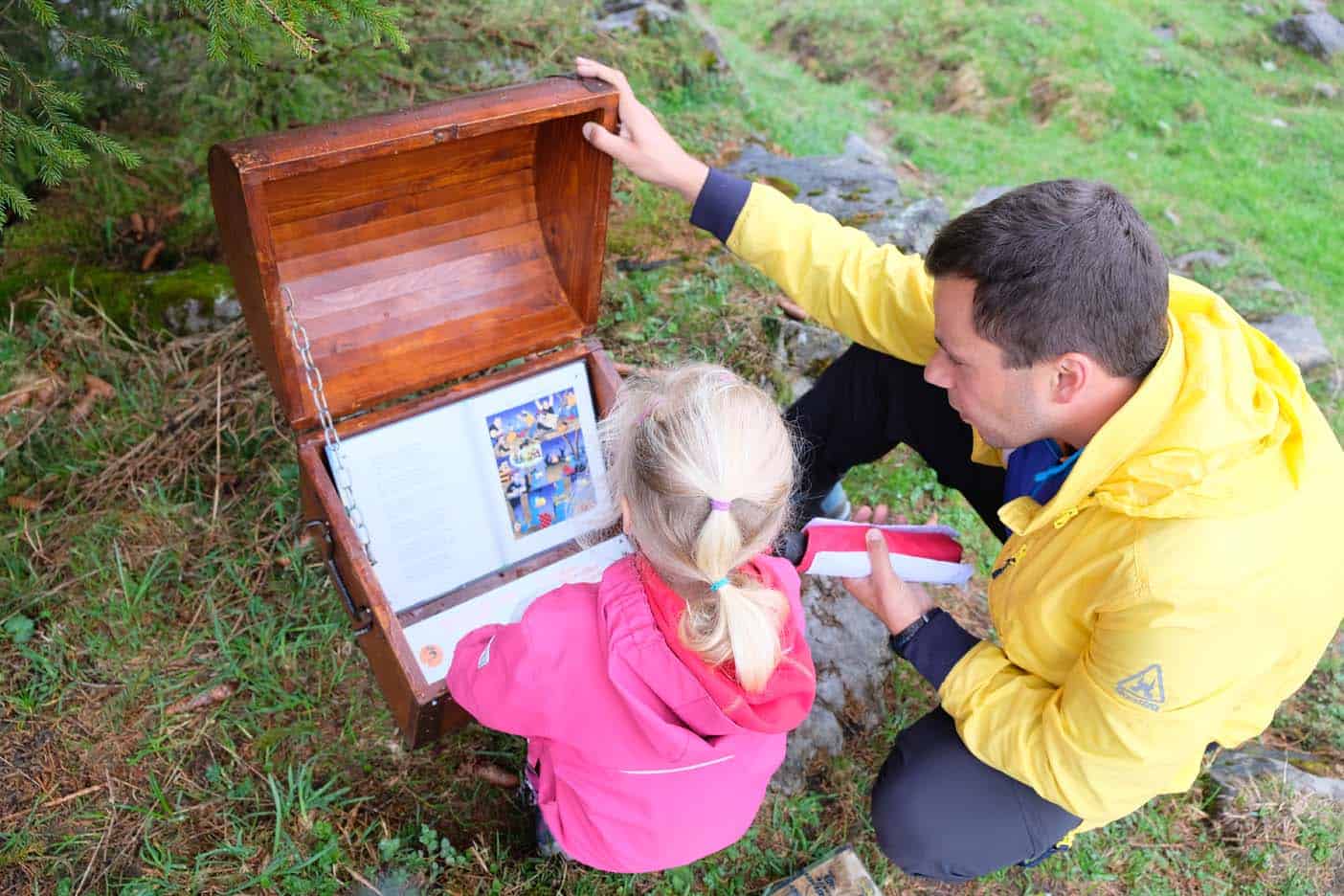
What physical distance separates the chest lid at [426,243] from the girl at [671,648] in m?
0.74

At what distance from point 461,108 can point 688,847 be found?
165cm

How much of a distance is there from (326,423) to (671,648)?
116cm

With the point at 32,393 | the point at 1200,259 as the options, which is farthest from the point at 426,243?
the point at 1200,259

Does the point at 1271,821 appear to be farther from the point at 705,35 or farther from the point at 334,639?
the point at 705,35

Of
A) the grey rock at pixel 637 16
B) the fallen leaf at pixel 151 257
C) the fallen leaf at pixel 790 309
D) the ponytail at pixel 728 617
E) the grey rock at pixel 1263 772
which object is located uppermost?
the ponytail at pixel 728 617

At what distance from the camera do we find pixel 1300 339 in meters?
4.93

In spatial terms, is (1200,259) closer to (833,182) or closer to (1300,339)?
(1300,339)

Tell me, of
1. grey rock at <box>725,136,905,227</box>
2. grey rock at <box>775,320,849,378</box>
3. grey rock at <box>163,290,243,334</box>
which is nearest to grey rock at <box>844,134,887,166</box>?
grey rock at <box>725,136,905,227</box>

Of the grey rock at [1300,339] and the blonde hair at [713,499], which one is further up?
the blonde hair at [713,499]

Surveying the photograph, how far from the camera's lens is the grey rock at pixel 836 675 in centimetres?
266

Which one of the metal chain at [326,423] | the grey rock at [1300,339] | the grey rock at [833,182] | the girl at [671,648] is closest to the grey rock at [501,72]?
the grey rock at [833,182]

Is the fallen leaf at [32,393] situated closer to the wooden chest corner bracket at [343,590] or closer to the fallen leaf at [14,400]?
the fallen leaf at [14,400]

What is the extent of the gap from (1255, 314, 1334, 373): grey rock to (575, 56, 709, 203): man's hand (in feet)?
13.1

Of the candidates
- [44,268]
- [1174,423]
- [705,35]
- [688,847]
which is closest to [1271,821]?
[1174,423]
